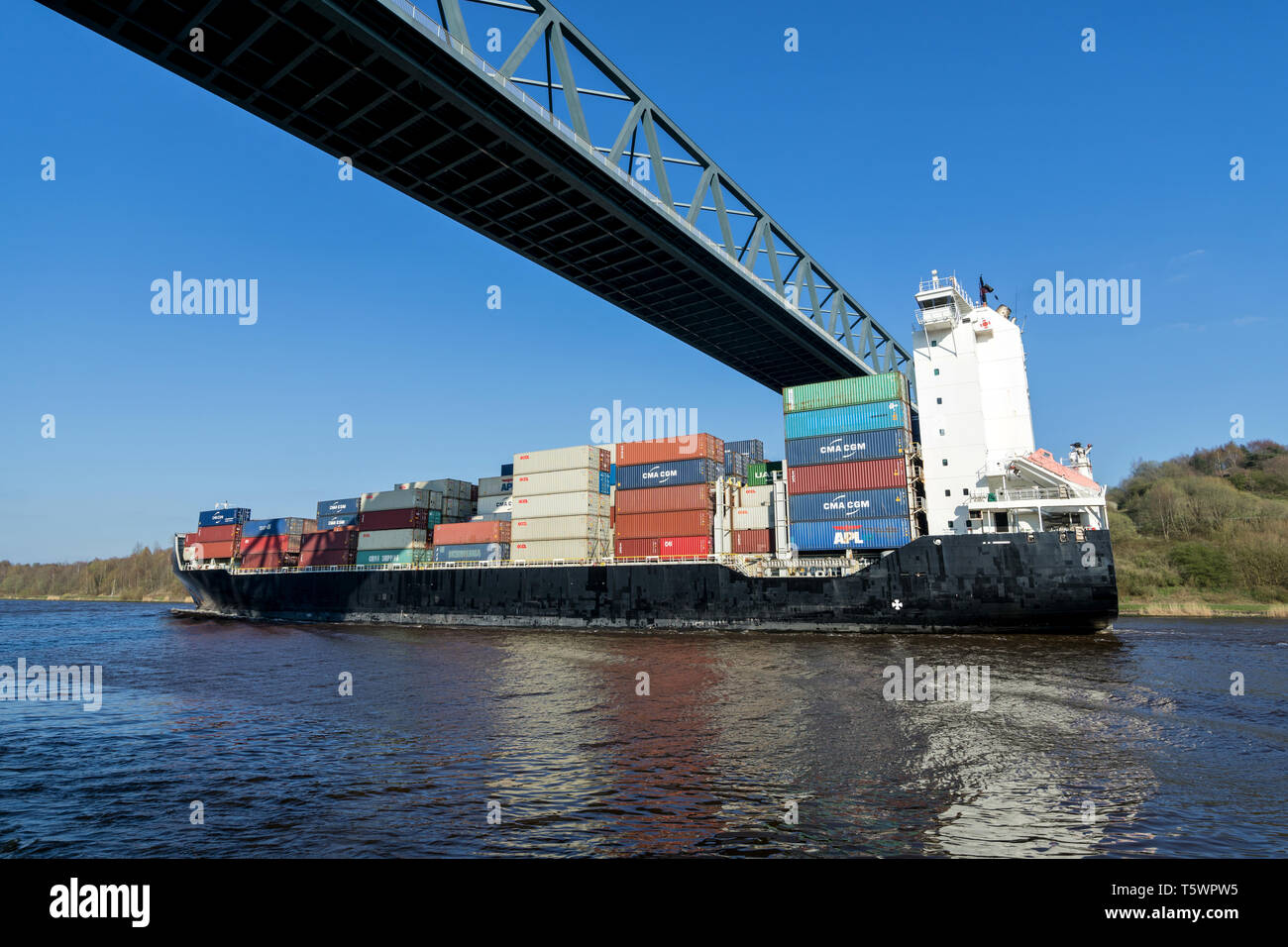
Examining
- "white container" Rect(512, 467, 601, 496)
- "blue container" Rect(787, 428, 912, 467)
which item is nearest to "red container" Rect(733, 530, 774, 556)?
"blue container" Rect(787, 428, 912, 467)

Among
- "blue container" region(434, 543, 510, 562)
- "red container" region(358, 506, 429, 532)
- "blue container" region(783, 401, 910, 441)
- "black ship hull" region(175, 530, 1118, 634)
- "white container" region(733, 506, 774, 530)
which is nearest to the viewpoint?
"black ship hull" region(175, 530, 1118, 634)

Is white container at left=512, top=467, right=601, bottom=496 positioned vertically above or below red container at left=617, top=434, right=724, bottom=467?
below

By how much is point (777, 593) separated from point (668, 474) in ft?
38.4

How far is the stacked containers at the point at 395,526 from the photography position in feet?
176

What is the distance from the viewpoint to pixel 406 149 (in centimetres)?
2803

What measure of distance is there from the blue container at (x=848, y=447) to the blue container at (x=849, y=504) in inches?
79.7

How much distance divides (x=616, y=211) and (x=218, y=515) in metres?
62.6

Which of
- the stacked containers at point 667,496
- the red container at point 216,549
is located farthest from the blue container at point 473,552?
the red container at point 216,549

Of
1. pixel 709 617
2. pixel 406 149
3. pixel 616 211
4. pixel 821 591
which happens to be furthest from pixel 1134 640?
pixel 406 149

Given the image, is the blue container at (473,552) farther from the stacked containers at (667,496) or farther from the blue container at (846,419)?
the blue container at (846,419)

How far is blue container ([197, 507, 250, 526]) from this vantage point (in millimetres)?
68812

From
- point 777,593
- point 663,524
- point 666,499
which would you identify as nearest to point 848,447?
point 777,593

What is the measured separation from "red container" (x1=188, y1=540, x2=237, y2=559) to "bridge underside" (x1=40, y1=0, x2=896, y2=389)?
174 feet

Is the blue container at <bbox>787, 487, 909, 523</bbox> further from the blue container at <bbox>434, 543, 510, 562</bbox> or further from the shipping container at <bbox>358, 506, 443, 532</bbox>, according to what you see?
the shipping container at <bbox>358, 506, 443, 532</bbox>
